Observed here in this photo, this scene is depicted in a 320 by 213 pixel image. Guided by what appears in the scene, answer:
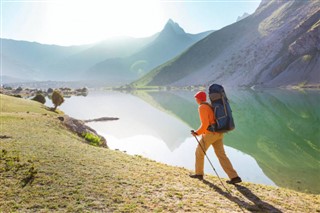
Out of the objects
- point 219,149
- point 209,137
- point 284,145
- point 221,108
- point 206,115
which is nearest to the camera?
point 221,108

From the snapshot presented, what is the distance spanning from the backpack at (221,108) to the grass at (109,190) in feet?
9.36

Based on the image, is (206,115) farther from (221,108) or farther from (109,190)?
(109,190)

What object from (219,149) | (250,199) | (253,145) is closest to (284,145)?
(253,145)

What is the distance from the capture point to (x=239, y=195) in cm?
1399

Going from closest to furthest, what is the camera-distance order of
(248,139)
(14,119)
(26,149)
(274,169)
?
(26,149), (274,169), (14,119), (248,139)

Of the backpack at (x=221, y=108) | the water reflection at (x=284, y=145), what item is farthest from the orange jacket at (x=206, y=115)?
the water reflection at (x=284, y=145)

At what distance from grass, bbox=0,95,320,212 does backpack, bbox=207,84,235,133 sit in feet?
9.36

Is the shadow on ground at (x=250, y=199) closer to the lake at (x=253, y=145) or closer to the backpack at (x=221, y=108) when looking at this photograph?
the backpack at (x=221, y=108)

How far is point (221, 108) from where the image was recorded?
1488 cm

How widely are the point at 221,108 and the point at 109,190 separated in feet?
20.1

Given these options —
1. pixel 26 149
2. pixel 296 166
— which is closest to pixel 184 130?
pixel 296 166

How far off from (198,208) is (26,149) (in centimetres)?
1197

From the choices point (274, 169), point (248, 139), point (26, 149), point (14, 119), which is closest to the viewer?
point (26, 149)

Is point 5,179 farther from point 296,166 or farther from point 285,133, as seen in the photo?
point 285,133
